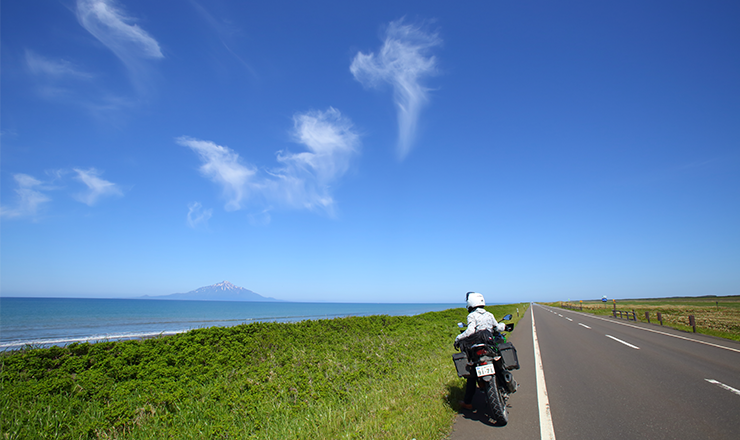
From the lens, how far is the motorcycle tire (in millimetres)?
4801

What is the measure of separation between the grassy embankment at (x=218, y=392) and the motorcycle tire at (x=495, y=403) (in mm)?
707

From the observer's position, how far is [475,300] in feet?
19.2

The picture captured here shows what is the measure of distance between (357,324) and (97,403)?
1089 cm

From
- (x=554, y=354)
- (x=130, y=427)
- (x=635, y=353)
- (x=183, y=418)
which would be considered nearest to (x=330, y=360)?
(x=183, y=418)

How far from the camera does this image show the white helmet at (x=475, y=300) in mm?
5801

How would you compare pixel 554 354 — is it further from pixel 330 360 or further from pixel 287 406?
pixel 287 406

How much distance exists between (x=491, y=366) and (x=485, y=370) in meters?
0.11

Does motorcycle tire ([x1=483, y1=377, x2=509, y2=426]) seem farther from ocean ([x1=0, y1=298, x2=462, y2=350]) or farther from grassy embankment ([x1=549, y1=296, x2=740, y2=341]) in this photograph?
grassy embankment ([x1=549, y1=296, x2=740, y2=341])

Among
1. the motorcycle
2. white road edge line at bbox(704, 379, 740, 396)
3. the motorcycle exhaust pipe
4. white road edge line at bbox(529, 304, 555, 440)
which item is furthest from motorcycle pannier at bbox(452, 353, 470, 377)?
white road edge line at bbox(704, 379, 740, 396)

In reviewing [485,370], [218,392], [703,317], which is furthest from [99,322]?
[703,317]

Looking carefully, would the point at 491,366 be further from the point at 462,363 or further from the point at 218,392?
the point at 218,392

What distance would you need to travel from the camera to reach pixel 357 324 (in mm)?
15633

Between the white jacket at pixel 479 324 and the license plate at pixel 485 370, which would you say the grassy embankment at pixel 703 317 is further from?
the license plate at pixel 485 370

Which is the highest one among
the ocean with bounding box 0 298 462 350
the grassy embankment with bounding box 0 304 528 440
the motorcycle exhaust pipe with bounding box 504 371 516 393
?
the motorcycle exhaust pipe with bounding box 504 371 516 393
